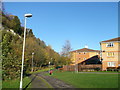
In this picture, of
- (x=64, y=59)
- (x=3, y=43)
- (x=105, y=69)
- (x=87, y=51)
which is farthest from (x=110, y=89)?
(x=87, y=51)

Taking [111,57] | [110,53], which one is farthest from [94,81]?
[110,53]

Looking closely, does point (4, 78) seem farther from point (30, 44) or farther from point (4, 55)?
point (30, 44)

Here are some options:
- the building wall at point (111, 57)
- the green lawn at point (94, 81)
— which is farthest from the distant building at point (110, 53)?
the green lawn at point (94, 81)

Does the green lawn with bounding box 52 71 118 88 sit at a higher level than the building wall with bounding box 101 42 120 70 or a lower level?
lower

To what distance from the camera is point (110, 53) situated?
3966cm

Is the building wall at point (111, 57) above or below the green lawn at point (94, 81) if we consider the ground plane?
above

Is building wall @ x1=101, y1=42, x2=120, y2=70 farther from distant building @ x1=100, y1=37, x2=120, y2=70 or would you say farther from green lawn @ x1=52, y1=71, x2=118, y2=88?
green lawn @ x1=52, y1=71, x2=118, y2=88

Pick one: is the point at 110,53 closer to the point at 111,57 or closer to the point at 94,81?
the point at 111,57

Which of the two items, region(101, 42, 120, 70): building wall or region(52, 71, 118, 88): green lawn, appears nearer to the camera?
region(52, 71, 118, 88): green lawn

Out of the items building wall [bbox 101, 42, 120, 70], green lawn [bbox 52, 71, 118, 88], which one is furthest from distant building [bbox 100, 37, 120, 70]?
green lawn [bbox 52, 71, 118, 88]

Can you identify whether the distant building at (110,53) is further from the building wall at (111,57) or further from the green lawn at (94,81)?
the green lawn at (94,81)

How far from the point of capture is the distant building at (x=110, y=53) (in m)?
38.9

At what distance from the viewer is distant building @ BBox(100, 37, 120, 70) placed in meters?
38.9

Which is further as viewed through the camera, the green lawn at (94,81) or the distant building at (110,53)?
the distant building at (110,53)
